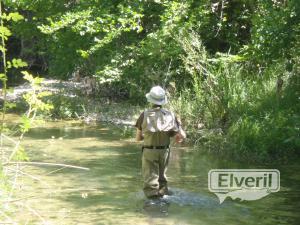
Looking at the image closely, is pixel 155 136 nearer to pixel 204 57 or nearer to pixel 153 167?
pixel 153 167

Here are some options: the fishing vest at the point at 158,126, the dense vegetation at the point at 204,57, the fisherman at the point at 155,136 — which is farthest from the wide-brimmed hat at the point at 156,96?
the dense vegetation at the point at 204,57

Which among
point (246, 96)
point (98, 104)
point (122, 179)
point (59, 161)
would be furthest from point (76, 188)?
point (98, 104)

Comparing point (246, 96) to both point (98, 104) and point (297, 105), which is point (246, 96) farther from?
point (98, 104)

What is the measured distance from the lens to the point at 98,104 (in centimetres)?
1975

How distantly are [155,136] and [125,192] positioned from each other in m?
1.73

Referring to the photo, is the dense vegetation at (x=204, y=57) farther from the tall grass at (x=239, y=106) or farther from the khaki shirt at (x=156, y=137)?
the khaki shirt at (x=156, y=137)

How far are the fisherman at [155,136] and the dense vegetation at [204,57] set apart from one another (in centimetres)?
200

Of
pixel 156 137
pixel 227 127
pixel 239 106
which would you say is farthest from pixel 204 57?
pixel 156 137

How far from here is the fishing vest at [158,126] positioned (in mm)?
8016

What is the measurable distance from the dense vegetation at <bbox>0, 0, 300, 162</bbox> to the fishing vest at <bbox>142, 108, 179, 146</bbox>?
1985 mm

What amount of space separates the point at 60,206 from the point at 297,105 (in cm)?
543

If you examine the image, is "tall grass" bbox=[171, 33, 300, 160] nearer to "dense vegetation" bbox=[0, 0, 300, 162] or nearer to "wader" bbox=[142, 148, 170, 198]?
"dense vegetation" bbox=[0, 0, 300, 162]

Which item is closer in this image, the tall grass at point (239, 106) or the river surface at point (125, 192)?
the river surface at point (125, 192)

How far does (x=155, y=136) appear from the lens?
26.5 feet
